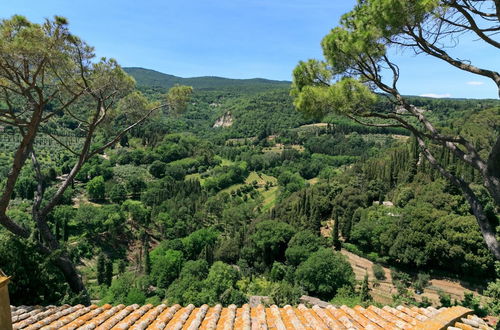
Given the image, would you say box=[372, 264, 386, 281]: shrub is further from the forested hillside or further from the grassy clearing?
the grassy clearing

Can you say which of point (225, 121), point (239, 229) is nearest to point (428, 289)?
point (239, 229)

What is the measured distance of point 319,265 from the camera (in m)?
27.0

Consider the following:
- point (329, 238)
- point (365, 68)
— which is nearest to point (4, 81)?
point (365, 68)

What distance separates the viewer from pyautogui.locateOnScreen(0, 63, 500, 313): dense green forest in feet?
79.0

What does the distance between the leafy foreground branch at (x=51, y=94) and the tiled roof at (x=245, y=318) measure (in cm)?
256

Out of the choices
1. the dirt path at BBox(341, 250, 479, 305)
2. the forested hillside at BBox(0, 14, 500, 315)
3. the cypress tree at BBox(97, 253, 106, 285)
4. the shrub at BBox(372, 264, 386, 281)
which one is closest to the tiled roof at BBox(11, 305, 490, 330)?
the forested hillside at BBox(0, 14, 500, 315)

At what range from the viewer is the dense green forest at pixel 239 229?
24.1 m

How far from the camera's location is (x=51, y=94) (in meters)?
7.46

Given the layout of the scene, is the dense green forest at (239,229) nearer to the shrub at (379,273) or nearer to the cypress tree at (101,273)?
the cypress tree at (101,273)

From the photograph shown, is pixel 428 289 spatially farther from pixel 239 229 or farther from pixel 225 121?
pixel 225 121

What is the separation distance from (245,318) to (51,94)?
678cm

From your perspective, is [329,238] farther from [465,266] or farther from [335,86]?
[335,86]

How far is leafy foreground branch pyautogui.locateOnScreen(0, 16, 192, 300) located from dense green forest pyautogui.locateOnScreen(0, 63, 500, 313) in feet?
1.84

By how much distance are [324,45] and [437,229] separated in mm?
27088
